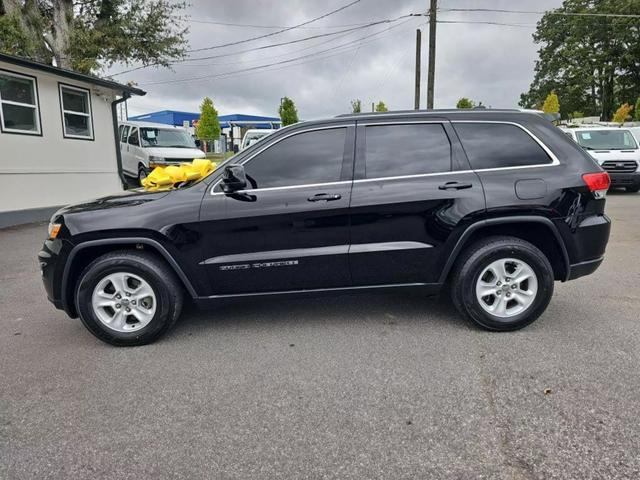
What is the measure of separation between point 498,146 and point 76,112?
10956 mm

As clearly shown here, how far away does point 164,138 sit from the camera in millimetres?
14945

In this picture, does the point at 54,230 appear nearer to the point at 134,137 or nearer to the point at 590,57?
the point at 134,137

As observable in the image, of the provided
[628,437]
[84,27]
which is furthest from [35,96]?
[628,437]

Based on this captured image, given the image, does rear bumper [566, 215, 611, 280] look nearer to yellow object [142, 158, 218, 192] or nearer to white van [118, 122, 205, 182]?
yellow object [142, 158, 218, 192]

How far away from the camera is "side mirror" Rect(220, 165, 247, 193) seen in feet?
11.3

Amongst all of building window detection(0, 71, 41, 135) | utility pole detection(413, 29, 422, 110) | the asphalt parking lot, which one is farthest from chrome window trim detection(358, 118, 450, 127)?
utility pole detection(413, 29, 422, 110)

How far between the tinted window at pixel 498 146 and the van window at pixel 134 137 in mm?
13014

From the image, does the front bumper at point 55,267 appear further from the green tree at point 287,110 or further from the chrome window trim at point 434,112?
the green tree at point 287,110

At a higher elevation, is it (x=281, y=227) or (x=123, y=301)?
(x=281, y=227)

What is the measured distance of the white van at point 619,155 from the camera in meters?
12.9

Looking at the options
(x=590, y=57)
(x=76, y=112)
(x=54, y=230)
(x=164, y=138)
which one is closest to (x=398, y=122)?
(x=54, y=230)

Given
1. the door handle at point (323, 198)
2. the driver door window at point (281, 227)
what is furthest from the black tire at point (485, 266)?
the door handle at point (323, 198)

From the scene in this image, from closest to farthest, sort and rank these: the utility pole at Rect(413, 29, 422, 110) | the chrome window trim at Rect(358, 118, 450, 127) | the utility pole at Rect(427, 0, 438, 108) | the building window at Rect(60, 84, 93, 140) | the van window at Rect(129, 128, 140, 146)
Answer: the chrome window trim at Rect(358, 118, 450, 127)
the building window at Rect(60, 84, 93, 140)
the van window at Rect(129, 128, 140, 146)
the utility pole at Rect(427, 0, 438, 108)
the utility pole at Rect(413, 29, 422, 110)

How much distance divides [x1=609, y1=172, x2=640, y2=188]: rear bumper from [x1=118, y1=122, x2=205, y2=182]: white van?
496 inches
